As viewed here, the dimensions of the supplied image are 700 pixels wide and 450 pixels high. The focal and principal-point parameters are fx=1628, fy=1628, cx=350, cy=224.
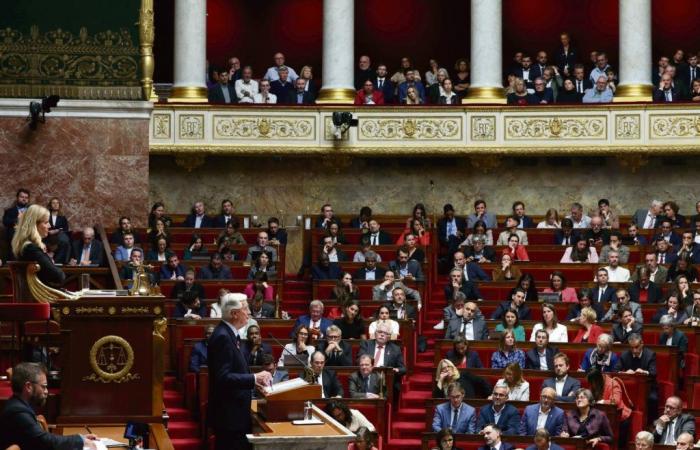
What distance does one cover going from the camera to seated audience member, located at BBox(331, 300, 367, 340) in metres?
15.7

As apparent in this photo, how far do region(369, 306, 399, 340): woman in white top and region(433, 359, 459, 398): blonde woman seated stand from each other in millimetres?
1439

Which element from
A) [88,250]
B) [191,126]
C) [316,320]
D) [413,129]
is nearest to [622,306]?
[316,320]

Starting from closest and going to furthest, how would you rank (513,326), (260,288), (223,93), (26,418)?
1. (26,418)
2. (513,326)
3. (260,288)
4. (223,93)

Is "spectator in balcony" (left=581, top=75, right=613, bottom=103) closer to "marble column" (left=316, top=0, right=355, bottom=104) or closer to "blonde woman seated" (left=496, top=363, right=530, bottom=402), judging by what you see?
"marble column" (left=316, top=0, right=355, bottom=104)

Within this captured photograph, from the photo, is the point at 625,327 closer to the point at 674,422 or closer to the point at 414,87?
the point at 674,422

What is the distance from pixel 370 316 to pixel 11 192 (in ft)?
14.6

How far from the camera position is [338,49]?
22.3 meters

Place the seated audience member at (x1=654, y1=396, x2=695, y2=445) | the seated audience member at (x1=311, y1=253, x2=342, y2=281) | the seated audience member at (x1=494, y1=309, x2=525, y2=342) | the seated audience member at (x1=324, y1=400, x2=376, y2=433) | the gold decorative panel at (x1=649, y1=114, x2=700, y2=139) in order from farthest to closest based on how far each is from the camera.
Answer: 1. the gold decorative panel at (x1=649, y1=114, x2=700, y2=139)
2. the seated audience member at (x1=311, y1=253, x2=342, y2=281)
3. the seated audience member at (x1=494, y1=309, x2=525, y2=342)
4. the seated audience member at (x1=654, y1=396, x2=695, y2=445)
5. the seated audience member at (x1=324, y1=400, x2=376, y2=433)

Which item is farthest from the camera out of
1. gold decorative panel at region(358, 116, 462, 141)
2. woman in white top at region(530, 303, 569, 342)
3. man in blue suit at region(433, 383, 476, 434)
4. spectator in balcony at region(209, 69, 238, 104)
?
spectator in balcony at region(209, 69, 238, 104)

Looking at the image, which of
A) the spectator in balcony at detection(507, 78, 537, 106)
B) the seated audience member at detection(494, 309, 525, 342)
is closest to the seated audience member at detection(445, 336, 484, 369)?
the seated audience member at detection(494, 309, 525, 342)

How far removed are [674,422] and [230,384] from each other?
5847mm

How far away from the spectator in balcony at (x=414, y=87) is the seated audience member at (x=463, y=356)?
771 centimetres

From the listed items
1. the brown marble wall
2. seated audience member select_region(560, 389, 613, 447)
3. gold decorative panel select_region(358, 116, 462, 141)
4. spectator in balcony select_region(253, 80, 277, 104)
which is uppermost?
spectator in balcony select_region(253, 80, 277, 104)

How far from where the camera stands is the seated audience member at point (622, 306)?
1584 centimetres
